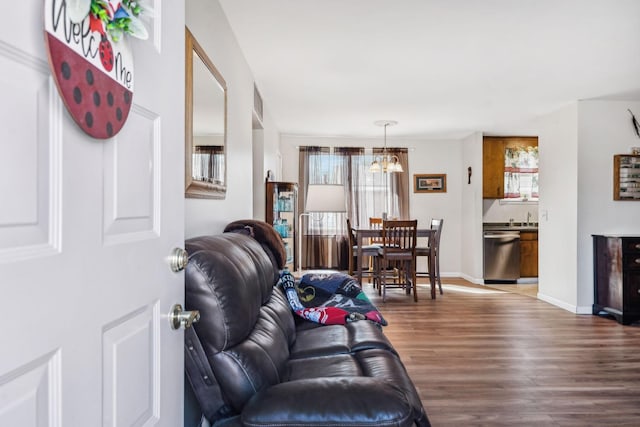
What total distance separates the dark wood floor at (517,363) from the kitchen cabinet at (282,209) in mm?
1372

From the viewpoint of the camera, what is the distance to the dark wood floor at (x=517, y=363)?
2504mm

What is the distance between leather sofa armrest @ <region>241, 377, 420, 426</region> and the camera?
1228mm

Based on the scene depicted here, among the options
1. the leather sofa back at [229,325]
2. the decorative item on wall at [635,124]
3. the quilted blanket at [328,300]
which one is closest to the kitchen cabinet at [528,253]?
the decorative item on wall at [635,124]

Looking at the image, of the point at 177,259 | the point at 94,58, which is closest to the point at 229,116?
the point at 177,259

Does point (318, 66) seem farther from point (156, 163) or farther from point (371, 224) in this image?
point (371, 224)

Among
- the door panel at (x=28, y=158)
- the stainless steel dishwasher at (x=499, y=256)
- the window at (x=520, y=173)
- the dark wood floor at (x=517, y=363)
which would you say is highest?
the window at (x=520, y=173)

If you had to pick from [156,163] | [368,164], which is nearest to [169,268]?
[156,163]

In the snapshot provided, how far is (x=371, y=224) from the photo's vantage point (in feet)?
23.3

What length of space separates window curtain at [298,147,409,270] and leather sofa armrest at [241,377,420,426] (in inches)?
237

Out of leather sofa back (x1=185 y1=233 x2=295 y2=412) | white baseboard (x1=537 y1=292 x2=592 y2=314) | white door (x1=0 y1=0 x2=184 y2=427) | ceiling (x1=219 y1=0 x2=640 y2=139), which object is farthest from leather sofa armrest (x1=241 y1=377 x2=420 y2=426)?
white baseboard (x1=537 y1=292 x2=592 y2=314)

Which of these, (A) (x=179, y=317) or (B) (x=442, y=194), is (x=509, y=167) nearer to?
(B) (x=442, y=194)

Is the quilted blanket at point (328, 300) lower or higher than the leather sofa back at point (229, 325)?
lower

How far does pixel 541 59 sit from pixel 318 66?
1.83 meters

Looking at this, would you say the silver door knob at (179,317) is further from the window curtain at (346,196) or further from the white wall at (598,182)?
the window curtain at (346,196)
